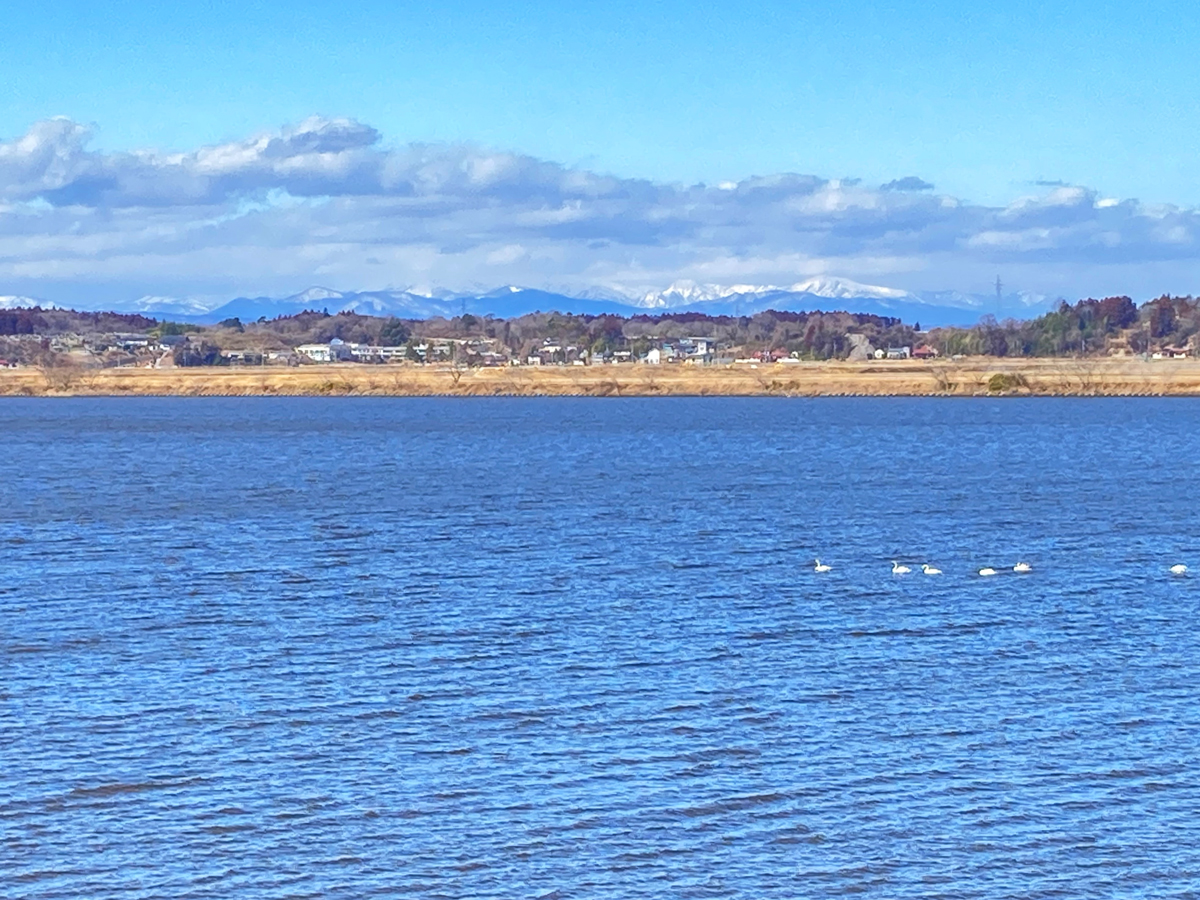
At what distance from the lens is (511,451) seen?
80.2 meters

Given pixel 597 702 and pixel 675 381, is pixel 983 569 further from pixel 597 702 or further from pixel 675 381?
pixel 675 381

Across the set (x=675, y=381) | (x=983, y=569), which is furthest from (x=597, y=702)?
(x=675, y=381)

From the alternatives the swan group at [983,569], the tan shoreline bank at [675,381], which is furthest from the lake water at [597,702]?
the tan shoreline bank at [675,381]

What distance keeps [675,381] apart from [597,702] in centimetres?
14084

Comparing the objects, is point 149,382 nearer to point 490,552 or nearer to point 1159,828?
point 490,552

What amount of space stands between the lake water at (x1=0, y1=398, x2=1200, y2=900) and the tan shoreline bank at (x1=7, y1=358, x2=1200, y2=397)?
341ft

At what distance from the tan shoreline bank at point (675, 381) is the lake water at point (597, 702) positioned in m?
104

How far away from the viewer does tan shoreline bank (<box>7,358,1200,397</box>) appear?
151375mm

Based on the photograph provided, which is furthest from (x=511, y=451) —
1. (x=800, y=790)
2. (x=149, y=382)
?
(x=149, y=382)

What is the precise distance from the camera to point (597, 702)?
21.9m

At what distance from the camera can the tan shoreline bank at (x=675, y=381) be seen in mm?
151375

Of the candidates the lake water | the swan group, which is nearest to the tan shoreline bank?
the lake water

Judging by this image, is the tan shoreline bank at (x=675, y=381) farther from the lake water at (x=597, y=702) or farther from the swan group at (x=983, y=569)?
the swan group at (x=983, y=569)

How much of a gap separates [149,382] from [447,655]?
16145 cm
